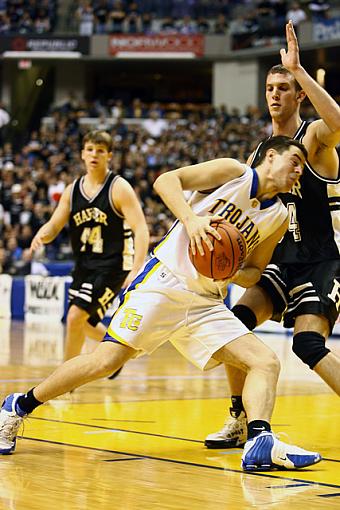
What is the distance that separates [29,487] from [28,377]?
4660mm

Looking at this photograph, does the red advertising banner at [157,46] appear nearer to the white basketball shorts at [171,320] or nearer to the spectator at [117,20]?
the spectator at [117,20]

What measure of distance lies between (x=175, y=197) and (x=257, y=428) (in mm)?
1217

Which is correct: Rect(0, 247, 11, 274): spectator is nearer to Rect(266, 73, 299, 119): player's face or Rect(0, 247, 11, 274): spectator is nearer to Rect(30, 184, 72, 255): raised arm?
Rect(30, 184, 72, 255): raised arm

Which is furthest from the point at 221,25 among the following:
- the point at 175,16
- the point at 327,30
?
the point at 327,30

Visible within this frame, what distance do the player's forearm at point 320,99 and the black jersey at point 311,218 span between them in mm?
294

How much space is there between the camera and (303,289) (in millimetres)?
5883

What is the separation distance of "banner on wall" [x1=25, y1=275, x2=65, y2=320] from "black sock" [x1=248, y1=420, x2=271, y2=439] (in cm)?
1215

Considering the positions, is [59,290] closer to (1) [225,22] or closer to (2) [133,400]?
(2) [133,400]

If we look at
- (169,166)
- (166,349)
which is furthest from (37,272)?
(169,166)

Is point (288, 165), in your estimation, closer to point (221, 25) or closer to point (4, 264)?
point (4, 264)

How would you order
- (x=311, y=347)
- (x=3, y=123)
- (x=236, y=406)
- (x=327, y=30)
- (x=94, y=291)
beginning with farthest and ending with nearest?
(x=3, y=123)
(x=327, y=30)
(x=94, y=291)
(x=236, y=406)
(x=311, y=347)

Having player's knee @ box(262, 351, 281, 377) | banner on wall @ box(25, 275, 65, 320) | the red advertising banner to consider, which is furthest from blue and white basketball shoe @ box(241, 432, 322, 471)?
the red advertising banner

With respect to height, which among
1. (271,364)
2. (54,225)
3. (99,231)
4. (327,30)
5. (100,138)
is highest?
(327,30)

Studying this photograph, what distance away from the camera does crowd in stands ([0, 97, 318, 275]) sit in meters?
21.9
